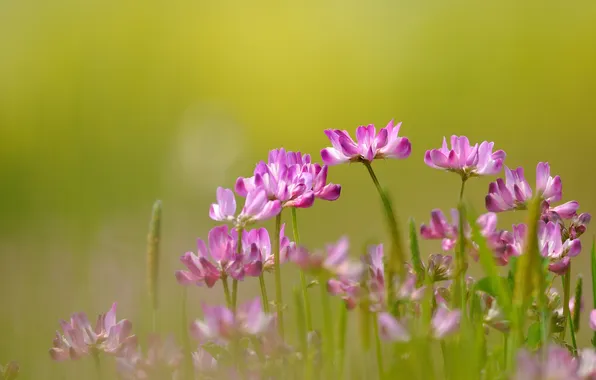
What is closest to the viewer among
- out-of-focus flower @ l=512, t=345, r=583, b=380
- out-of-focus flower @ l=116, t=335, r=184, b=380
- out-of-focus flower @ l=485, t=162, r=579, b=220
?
out-of-focus flower @ l=512, t=345, r=583, b=380

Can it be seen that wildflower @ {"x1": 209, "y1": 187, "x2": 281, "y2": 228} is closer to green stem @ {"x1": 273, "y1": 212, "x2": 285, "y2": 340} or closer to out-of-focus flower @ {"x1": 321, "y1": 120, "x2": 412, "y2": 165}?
green stem @ {"x1": 273, "y1": 212, "x2": 285, "y2": 340}

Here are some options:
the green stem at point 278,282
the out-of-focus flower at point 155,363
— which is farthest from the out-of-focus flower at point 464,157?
the out-of-focus flower at point 155,363

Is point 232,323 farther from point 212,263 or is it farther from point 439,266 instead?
point 439,266

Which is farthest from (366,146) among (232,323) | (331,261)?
(232,323)

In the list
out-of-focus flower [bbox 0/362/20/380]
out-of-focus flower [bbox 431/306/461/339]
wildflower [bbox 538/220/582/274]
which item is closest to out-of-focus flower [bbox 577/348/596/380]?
out-of-focus flower [bbox 431/306/461/339]

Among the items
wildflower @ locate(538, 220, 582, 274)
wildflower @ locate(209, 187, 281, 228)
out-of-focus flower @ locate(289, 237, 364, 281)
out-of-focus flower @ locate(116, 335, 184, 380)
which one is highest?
wildflower @ locate(209, 187, 281, 228)

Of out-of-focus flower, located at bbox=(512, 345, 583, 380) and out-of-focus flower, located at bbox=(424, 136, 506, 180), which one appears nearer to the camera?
out-of-focus flower, located at bbox=(512, 345, 583, 380)
